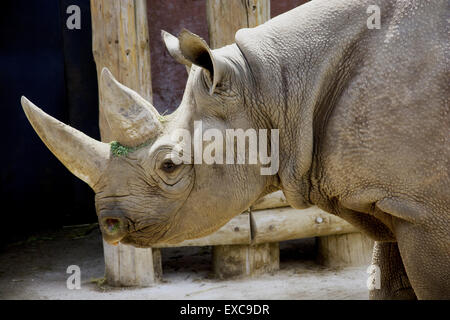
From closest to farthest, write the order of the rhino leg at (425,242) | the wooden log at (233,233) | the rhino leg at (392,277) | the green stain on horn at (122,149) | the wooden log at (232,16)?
the rhino leg at (425,242)
the green stain on horn at (122,149)
the rhino leg at (392,277)
the wooden log at (232,16)
the wooden log at (233,233)

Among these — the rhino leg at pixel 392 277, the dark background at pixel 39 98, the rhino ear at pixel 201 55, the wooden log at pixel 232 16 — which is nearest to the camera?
the rhino ear at pixel 201 55

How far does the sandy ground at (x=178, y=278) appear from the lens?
18.9 feet

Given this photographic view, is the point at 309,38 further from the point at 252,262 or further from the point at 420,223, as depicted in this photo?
the point at 252,262

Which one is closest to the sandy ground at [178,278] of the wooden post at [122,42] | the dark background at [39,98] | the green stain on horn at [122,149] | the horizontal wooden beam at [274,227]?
the horizontal wooden beam at [274,227]

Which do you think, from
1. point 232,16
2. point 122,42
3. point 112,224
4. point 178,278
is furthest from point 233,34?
point 112,224

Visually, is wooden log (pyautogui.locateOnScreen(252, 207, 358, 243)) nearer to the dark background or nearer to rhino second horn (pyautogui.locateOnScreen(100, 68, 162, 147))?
the dark background

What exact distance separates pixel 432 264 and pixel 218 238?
345cm

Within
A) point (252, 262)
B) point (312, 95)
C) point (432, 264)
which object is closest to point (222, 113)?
point (312, 95)

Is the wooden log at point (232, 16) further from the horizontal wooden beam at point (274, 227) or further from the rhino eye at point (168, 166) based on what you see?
the rhino eye at point (168, 166)

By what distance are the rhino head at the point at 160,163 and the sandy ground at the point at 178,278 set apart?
2.85 m

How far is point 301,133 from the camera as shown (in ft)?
9.49

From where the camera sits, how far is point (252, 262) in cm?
621

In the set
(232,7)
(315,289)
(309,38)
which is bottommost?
(315,289)
